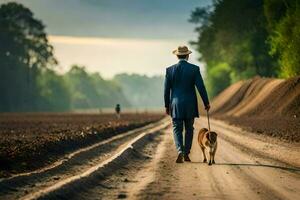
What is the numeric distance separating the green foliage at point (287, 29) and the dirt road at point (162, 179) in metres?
41.1

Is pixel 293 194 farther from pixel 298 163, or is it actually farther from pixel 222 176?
Answer: pixel 298 163

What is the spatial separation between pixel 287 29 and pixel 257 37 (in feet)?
57.9

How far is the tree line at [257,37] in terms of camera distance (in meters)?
59.0

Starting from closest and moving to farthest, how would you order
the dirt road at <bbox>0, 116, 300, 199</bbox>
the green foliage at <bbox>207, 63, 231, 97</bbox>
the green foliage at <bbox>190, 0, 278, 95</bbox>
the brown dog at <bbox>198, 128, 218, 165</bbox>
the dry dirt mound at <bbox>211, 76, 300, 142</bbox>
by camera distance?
the dirt road at <bbox>0, 116, 300, 199</bbox>, the brown dog at <bbox>198, 128, 218, 165</bbox>, the dry dirt mound at <bbox>211, 76, 300, 142</bbox>, the green foliage at <bbox>190, 0, 278, 95</bbox>, the green foliage at <bbox>207, 63, 231, 97</bbox>

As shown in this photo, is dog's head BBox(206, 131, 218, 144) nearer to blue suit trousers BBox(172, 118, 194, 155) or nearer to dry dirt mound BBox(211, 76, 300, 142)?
blue suit trousers BBox(172, 118, 194, 155)

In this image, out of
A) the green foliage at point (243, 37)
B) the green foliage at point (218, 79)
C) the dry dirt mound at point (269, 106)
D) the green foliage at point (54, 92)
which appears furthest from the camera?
the green foliage at point (54, 92)

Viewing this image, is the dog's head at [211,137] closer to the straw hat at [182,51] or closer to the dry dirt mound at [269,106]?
the straw hat at [182,51]

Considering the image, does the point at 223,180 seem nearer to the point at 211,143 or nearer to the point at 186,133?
the point at 211,143

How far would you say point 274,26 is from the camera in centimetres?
6606

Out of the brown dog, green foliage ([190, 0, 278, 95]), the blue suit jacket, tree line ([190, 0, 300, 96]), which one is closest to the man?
the blue suit jacket

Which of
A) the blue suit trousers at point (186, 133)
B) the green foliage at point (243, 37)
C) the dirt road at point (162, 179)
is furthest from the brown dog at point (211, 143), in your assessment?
the green foliage at point (243, 37)

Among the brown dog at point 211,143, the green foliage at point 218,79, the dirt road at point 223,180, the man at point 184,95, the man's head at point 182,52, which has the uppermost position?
the green foliage at point 218,79

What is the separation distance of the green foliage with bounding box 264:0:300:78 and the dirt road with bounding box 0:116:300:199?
41.1m

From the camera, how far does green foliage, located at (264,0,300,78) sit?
56.8 m
